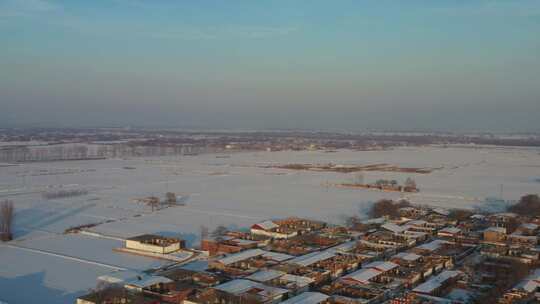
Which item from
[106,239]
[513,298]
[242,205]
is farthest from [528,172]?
[106,239]

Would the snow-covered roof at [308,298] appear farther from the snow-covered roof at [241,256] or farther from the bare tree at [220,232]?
the bare tree at [220,232]

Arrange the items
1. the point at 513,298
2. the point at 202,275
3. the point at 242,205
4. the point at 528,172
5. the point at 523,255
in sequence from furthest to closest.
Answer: the point at 528,172 → the point at 242,205 → the point at 523,255 → the point at 202,275 → the point at 513,298

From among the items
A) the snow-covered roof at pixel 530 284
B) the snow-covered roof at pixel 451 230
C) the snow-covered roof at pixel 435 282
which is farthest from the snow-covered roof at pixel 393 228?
the snow-covered roof at pixel 530 284

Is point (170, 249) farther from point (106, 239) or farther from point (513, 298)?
point (513, 298)

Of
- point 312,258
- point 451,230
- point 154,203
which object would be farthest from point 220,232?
point 451,230

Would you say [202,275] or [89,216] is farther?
[89,216]

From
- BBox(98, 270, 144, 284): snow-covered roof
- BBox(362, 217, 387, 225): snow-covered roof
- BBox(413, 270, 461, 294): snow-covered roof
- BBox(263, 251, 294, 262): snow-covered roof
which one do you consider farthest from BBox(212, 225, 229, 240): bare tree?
BBox(413, 270, 461, 294): snow-covered roof
